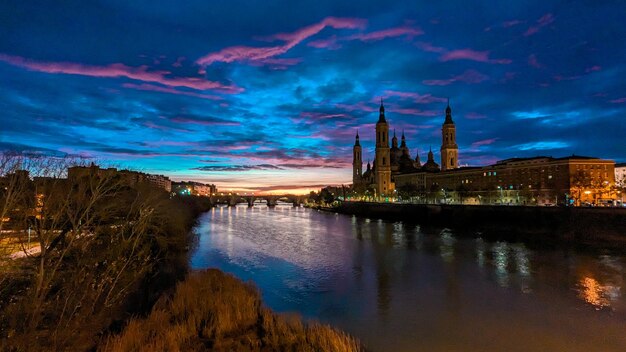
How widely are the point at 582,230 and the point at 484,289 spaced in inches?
1319

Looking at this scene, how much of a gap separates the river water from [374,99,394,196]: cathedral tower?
448 feet

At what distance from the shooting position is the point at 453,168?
16088 cm

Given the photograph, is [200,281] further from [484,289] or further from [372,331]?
[484,289]

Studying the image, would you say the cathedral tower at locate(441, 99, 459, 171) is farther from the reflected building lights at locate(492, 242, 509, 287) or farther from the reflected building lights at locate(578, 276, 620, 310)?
the reflected building lights at locate(578, 276, 620, 310)

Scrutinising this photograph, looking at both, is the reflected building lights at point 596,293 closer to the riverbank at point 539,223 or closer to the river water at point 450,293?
the river water at point 450,293

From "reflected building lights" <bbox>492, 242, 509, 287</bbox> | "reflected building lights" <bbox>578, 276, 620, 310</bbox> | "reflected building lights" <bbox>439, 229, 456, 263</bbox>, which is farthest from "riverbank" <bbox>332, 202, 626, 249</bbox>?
"reflected building lights" <bbox>578, 276, 620, 310</bbox>

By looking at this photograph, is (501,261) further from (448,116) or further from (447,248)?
(448,116)

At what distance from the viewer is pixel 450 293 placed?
78.6 feet

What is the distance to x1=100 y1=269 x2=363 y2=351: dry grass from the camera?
1218cm

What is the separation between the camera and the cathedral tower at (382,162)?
18012 cm

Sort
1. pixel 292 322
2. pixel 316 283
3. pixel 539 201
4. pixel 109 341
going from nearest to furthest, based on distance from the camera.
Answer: pixel 109 341 < pixel 292 322 < pixel 316 283 < pixel 539 201

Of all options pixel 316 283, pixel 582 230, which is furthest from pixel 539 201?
pixel 316 283

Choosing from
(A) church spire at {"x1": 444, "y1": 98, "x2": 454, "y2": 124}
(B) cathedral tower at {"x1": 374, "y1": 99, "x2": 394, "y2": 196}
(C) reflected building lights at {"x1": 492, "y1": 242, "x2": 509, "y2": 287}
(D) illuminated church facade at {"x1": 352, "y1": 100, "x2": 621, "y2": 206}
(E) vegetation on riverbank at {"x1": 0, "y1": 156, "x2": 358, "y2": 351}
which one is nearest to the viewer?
(E) vegetation on riverbank at {"x1": 0, "y1": 156, "x2": 358, "y2": 351}

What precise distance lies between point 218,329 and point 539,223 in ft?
186
